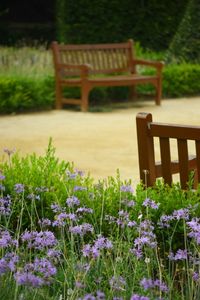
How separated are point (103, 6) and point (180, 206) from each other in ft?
48.3

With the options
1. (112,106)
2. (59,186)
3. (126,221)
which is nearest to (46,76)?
(112,106)

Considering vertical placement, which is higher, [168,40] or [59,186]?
[168,40]

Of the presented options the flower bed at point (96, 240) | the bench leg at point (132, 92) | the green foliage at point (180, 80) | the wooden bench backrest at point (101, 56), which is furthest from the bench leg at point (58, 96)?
the flower bed at point (96, 240)

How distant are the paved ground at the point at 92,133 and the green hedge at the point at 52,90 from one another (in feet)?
0.90

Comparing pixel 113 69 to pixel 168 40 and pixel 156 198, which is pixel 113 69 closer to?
pixel 168 40

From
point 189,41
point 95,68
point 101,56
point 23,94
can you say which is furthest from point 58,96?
point 189,41

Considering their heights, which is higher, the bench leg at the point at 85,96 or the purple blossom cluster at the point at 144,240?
the bench leg at the point at 85,96

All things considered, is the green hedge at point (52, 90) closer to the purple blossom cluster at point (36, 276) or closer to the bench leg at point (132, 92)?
the bench leg at point (132, 92)

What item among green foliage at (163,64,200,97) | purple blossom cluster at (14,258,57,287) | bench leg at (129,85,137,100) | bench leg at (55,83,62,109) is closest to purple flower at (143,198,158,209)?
purple blossom cluster at (14,258,57,287)

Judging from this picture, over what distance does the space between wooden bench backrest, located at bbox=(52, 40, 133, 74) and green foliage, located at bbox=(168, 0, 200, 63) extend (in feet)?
5.74

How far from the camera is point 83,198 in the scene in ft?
13.6

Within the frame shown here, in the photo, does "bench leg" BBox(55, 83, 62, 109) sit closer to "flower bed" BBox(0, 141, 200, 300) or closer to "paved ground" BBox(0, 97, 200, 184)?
"paved ground" BBox(0, 97, 200, 184)

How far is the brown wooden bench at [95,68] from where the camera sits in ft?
41.0

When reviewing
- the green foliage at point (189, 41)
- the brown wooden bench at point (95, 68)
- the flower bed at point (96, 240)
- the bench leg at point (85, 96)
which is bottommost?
the flower bed at point (96, 240)
